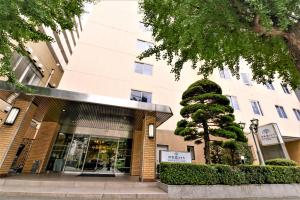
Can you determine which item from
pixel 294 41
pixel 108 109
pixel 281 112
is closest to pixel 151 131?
pixel 108 109

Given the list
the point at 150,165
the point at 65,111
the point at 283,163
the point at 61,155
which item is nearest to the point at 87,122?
the point at 65,111

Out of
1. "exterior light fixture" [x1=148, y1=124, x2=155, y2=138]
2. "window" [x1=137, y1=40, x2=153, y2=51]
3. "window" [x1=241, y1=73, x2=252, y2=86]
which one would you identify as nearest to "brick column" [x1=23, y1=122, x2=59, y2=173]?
"exterior light fixture" [x1=148, y1=124, x2=155, y2=138]

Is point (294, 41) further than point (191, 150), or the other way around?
point (191, 150)

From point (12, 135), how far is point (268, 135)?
16.7 metres

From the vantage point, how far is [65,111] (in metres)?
9.26

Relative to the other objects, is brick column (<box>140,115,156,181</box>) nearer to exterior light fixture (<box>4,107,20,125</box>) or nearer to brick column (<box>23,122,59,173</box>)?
exterior light fixture (<box>4,107,20,125</box>)

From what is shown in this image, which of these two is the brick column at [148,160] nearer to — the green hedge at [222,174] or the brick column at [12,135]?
the green hedge at [222,174]

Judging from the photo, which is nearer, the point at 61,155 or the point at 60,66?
the point at 61,155

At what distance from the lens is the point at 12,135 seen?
687cm

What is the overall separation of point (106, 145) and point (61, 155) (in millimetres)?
2904

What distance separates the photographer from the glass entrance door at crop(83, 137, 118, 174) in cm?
1117

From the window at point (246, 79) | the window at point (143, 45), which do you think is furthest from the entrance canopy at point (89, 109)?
the window at point (246, 79)

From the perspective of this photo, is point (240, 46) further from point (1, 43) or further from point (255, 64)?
point (1, 43)

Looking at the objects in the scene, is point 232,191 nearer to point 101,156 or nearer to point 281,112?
point 101,156
